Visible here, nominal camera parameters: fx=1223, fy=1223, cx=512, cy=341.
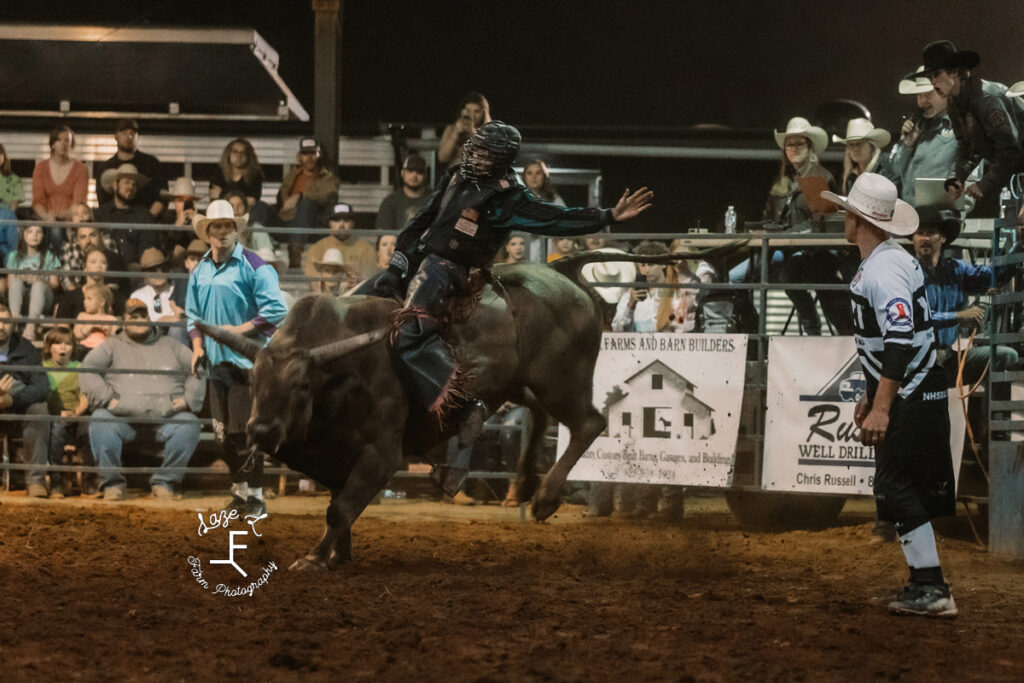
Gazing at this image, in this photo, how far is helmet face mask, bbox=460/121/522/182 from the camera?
20.5 feet

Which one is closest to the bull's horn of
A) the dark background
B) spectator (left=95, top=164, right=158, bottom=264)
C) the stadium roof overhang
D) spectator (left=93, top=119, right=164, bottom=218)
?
spectator (left=95, top=164, right=158, bottom=264)

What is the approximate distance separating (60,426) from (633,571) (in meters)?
5.22

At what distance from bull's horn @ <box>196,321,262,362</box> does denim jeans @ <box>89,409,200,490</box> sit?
124 inches

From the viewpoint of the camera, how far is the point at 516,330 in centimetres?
659

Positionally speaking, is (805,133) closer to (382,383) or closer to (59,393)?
(382,383)

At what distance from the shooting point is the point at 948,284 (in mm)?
7828

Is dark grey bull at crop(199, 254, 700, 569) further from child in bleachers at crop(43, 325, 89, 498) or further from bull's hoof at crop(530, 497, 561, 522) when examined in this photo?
child in bleachers at crop(43, 325, 89, 498)

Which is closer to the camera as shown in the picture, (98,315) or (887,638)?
(887,638)

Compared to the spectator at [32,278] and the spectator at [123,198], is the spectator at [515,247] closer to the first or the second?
the spectator at [123,198]

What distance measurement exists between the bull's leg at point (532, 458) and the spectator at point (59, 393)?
404 centimetres

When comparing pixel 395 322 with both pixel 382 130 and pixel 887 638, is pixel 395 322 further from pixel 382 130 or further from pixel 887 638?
pixel 382 130

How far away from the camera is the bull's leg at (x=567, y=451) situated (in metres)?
6.59

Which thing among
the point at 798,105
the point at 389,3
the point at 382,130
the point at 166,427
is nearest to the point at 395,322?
the point at 166,427

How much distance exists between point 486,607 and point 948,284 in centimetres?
433
